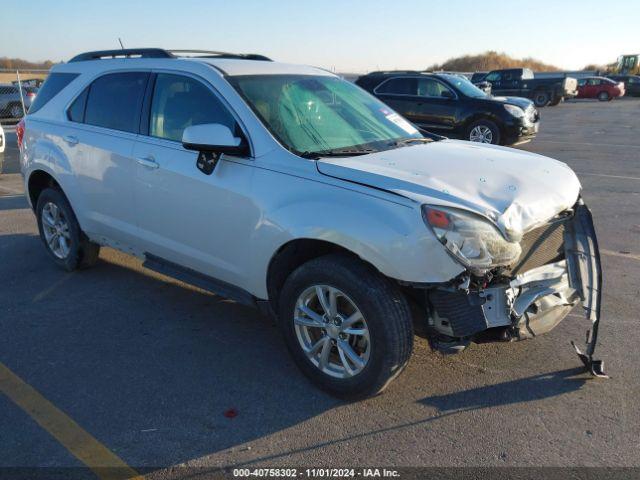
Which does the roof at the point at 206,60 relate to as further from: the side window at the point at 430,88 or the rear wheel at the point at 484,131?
the side window at the point at 430,88

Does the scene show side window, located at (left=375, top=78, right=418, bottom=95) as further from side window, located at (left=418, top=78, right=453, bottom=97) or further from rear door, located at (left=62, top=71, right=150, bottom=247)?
rear door, located at (left=62, top=71, right=150, bottom=247)

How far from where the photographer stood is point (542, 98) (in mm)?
33250

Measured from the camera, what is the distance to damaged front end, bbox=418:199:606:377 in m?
2.97

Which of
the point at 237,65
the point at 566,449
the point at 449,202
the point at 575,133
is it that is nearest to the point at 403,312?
the point at 449,202

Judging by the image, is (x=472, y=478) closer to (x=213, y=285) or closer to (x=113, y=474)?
(x=113, y=474)

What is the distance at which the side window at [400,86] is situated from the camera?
13.9 m

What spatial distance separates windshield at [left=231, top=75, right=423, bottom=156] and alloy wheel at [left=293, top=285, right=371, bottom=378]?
2.92 ft

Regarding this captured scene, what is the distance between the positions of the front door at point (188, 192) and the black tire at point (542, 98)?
32.4 m

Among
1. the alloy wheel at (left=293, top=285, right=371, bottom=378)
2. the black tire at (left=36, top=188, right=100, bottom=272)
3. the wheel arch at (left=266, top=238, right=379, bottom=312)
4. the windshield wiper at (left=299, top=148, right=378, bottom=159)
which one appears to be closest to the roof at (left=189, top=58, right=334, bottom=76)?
the windshield wiper at (left=299, top=148, right=378, bottom=159)

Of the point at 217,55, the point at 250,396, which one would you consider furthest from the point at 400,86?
the point at 250,396

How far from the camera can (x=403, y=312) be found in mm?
3084

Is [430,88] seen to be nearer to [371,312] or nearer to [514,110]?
[514,110]

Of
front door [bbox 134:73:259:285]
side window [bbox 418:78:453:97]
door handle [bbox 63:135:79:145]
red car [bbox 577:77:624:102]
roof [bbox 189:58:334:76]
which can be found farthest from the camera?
red car [bbox 577:77:624:102]

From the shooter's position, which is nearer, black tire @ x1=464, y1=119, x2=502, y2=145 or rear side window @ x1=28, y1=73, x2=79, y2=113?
rear side window @ x1=28, y1=73, x2=79, y2=113
